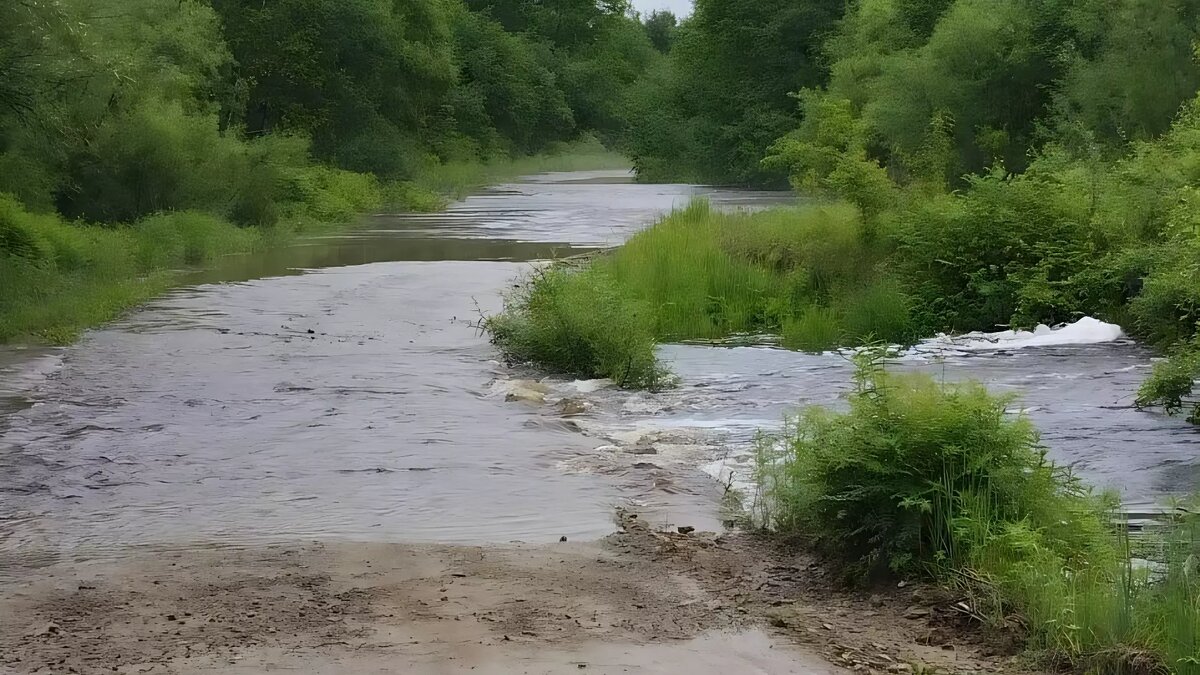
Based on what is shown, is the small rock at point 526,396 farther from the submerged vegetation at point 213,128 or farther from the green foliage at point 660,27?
the green foliage at point 660,27

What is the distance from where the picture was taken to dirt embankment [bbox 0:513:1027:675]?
6.79m

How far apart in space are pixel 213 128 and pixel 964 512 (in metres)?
26.6

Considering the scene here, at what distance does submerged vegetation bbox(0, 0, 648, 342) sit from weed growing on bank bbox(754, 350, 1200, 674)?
13187 mm

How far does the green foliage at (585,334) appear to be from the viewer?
Answer: 51.6ft

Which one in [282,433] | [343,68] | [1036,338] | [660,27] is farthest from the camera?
[660,27]

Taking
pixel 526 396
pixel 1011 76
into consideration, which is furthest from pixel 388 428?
pixel 1011 76

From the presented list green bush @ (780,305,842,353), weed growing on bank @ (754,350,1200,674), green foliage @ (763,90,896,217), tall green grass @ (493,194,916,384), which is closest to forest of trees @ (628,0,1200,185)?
green foliage @ (763,90,896,217)

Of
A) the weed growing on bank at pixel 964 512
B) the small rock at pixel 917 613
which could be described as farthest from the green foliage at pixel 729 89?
the small rock at pixel 917 613

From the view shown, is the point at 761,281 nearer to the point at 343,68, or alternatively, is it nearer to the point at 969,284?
the point at 969,284

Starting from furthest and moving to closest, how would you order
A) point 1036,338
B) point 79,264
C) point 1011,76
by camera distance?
point 1011,76
point 79,264
point 1036,338

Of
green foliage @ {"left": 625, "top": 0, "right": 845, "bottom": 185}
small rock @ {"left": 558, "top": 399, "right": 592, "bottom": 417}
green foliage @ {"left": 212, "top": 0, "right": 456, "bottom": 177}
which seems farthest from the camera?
green foliage @ {"left": 625, "top": 0, "right": 845, "bottom": 185}

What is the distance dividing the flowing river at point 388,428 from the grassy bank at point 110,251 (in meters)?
0.71

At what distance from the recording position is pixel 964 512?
791 centimetres

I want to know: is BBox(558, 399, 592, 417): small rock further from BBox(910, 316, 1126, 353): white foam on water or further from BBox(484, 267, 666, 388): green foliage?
BBox(910, 316, 1126, 353): white foam on water
